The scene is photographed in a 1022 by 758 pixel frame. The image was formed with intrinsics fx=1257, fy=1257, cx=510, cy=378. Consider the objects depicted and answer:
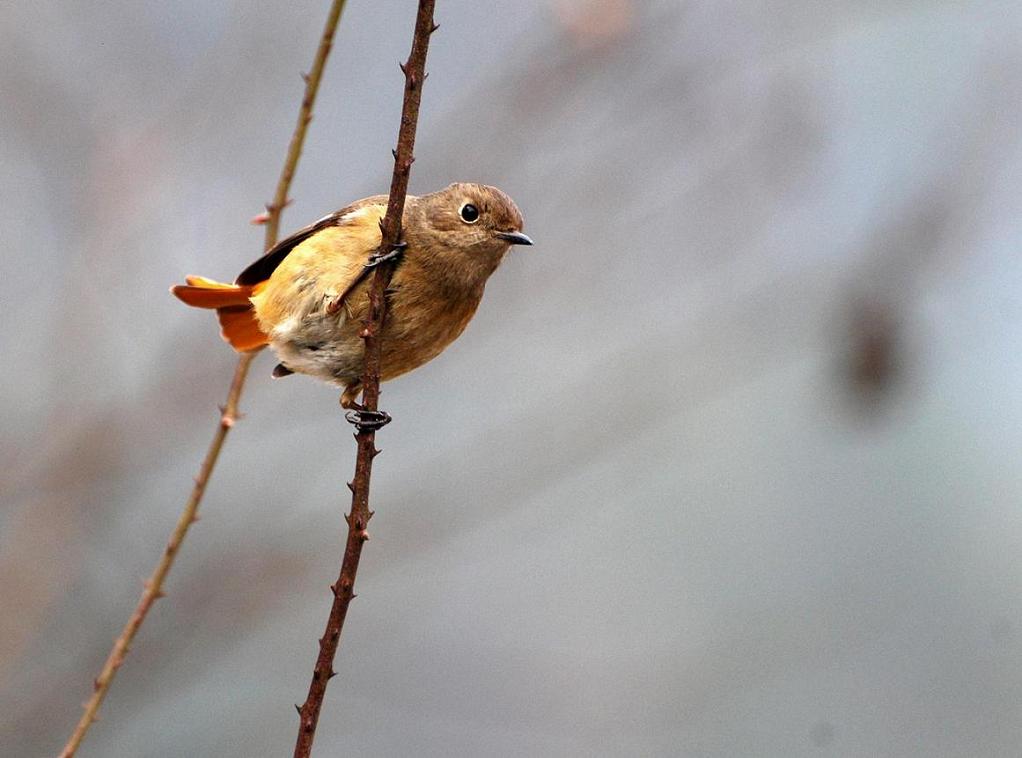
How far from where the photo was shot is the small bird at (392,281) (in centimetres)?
386

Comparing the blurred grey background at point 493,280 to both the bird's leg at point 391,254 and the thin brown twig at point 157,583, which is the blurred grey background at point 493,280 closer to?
the bird's leg at point 391,254

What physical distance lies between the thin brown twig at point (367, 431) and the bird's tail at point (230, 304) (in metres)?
1.52

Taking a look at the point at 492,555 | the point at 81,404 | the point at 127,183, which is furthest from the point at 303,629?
the point at 127,183

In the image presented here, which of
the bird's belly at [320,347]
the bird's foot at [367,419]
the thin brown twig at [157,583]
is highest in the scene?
the bird's belly at [320,347]

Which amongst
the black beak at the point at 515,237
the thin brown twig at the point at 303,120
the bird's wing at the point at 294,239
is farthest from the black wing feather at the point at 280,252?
the thin brown twig at the point at 303,120

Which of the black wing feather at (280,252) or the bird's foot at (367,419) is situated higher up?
the black wing feather at (280,252)

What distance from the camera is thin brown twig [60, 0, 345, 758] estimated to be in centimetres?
283

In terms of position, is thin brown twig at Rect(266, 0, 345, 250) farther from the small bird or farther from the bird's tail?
the bird's tail

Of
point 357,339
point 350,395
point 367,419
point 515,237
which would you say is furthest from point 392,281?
point 350,395

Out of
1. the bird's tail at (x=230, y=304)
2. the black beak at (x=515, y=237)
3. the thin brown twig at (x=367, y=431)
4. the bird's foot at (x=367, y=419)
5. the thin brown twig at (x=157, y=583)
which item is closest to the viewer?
the thin brown twig at (x=367, y=431)

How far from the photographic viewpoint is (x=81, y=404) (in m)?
4.68

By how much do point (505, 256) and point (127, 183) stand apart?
1.40 meters

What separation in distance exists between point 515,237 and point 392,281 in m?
0.44

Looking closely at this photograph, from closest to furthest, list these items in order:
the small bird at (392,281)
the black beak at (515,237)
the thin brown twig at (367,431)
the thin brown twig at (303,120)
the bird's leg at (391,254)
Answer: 1. the thin brown twig at (367,431)
2. the thin brown twig at (303,120)
3. the bird's leg at (391,254)
4. the small bird at (392,281)
5. the black beak at (515,237)
